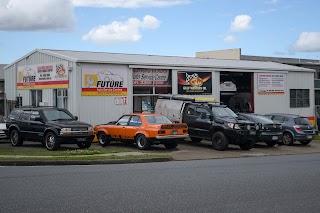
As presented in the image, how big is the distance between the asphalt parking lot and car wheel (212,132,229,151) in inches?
10.2

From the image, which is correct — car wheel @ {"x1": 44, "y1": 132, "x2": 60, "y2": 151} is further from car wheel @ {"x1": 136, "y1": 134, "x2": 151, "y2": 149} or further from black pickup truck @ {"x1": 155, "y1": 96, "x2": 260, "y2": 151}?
black pickup truck @ {"x1": 155, "y1": 96, "x2": 260, "y2": 151}

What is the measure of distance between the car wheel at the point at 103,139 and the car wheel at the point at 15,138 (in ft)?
11.8

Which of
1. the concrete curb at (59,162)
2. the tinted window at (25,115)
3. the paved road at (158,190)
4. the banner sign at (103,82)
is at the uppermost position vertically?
the banner sign at (103,82)

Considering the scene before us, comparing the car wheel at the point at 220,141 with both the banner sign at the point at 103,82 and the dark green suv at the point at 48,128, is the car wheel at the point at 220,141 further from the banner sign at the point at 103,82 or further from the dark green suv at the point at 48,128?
the banner sign at the point at 103,82

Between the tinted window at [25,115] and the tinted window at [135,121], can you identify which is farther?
the tinted window at [25,115]

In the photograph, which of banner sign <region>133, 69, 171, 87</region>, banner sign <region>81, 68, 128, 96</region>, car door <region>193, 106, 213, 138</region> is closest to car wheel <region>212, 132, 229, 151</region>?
car door <region>193, 106, 213, 138</region>

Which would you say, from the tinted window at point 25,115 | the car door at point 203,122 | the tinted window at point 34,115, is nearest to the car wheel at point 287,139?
the car door at point 203,122

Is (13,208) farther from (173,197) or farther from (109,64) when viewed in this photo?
(109,64)

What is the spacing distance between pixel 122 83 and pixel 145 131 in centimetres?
675

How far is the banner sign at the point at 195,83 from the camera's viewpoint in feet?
96.8

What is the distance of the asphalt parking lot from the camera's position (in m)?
20.2

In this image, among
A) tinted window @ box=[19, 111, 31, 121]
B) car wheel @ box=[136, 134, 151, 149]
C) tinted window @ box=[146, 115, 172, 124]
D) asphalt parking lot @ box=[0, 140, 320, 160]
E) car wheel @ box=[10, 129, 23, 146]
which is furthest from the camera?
car wheel @ box=[10, 129, 23, 146]

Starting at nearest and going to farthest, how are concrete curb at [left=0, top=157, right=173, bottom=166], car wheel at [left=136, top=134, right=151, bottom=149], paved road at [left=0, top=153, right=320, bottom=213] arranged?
1. paved road at [left=0, top=153, right=320, bottom=213]
2. concrete curb at [left=0, top=157, right=173, bottom=166]
3. car wheel at [left=136, top=134, right=151, bottom=149]

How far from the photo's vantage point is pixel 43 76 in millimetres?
28109
